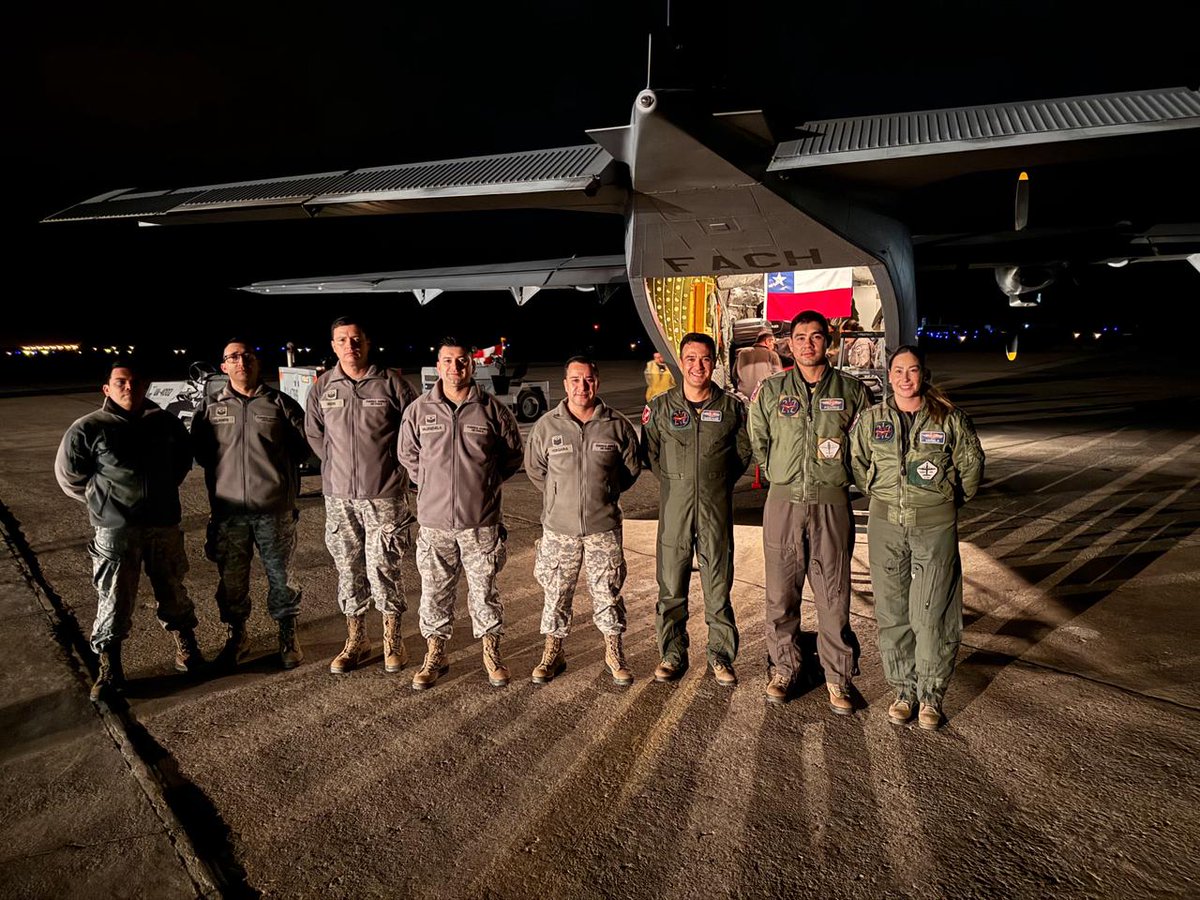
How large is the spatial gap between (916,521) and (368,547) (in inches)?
122

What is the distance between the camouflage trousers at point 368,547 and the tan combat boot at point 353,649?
64 millimetres

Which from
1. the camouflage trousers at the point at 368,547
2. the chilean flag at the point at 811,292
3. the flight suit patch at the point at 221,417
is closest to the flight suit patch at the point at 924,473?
the camouflage trousers at the point at 368,547

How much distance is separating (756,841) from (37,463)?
1270 cm

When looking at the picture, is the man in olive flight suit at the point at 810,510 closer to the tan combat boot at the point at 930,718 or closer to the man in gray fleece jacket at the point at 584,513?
the tan combat boot at the point at 930,718

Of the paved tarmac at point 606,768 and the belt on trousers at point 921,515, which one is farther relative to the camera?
the belt on trousers at point 921,515

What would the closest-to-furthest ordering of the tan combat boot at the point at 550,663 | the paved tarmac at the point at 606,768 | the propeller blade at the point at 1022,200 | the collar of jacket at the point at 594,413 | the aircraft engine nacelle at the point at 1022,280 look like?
the paved tarmac at the point at 606,768
the tan combat boot at the point at 550,663
the collar of jacket at the point at 594,413
the propeller blade at the point at 1022,200
the aircraft engine nacelle at the point at 1022,280

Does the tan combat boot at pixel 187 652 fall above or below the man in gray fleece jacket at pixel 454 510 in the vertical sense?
below

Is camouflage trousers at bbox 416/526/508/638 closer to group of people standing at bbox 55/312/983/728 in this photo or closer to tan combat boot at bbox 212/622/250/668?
group of people standing at bbox 55/312/983/728

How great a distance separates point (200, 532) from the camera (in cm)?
712

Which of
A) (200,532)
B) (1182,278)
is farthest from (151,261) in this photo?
(1182,278)

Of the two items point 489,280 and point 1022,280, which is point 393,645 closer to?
point 489,280

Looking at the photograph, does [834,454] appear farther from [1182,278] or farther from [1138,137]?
[1182,278]

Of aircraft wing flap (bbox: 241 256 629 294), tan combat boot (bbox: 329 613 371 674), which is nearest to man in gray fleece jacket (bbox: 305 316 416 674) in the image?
tan combat boot (bbox: 329 613 371 674)

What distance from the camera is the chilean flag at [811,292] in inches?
377
